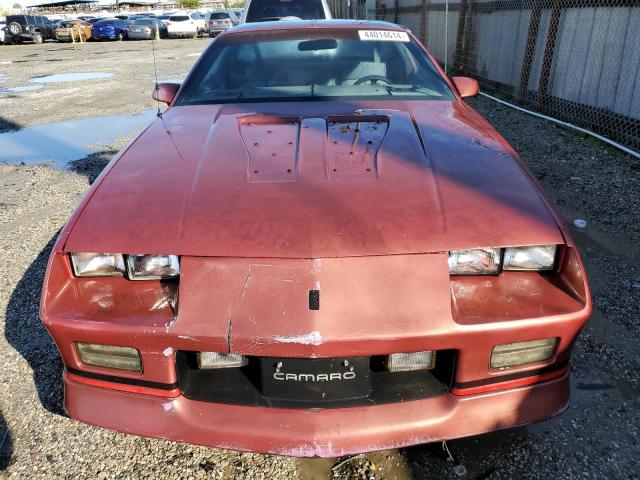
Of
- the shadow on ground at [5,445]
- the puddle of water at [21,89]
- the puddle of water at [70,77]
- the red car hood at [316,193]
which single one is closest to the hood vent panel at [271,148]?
the red car hood at [316,193]

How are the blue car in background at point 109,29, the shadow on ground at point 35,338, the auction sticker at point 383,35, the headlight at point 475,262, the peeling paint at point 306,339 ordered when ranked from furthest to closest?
the blue car in background at point 109,29 < the auction sticker at point 383,35 < the shadow on ground at point 35,338 < the headlight at point 475,262 < the peeling paint at point 306,339

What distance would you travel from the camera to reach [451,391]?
160cm

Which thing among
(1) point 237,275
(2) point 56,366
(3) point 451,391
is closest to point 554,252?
(3) point 451,391

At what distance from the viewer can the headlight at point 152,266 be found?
1.65m

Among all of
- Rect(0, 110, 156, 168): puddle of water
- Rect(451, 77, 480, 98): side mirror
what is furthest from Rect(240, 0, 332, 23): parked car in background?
Rect(451, 77, 480, 98): side mirror

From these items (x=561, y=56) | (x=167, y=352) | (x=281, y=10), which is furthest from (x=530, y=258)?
(x=281, y=10)

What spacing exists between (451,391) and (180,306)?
87 cm

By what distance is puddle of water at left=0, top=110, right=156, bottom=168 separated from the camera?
5.88 metres

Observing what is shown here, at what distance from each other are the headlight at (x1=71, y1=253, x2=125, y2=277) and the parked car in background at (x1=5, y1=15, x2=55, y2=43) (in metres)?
29.9

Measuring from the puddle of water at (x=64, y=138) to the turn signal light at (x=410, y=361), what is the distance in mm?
4983

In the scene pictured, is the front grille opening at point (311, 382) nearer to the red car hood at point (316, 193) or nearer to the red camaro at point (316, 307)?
the red camaro at point (316, 307)

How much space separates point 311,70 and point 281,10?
6501 mm

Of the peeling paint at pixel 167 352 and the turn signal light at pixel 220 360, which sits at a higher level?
the peeling paint at pixel 167 352

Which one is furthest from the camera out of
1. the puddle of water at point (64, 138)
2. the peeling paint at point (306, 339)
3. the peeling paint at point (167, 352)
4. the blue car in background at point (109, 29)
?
the blue car in background at point (109, 29)
